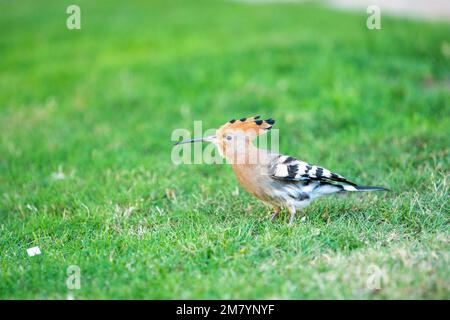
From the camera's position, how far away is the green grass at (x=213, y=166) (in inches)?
150

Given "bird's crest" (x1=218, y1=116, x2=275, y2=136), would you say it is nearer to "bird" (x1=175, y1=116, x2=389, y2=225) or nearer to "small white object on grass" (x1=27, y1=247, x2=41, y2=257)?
"bird" (x1=175, y1=116, x2=389, y2=225)

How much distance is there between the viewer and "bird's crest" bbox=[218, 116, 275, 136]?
4570mm

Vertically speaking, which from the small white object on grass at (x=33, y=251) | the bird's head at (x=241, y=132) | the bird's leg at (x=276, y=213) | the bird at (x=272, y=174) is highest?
the bird's head at (x=241, y=132)

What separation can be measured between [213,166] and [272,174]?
161cm

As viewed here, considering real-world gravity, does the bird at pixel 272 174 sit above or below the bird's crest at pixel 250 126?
Result: below

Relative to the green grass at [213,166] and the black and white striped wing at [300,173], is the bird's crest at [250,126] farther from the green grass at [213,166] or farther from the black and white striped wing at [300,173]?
the green grass at [213,166]

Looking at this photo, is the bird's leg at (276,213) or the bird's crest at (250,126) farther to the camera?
the bird's leg at (276,213)

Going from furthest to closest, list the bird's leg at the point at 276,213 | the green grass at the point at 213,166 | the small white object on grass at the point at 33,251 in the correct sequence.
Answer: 1. the bird's leg at the point at 276,213
2. the small white object on grass at the point at 33,251
3. the green grass at the point at 213,166

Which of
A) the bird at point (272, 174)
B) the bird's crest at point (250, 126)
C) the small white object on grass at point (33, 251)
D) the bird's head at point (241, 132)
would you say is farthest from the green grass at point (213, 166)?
the bird's crest at point (250, 126)

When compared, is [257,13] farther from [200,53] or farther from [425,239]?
[425,239]

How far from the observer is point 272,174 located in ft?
15.0
